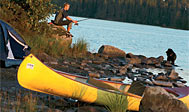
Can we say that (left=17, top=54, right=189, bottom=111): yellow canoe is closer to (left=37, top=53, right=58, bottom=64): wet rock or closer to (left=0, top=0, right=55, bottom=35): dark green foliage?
(left=37, top=53, right=58, bottom=64): wet rock

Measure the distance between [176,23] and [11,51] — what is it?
106 m

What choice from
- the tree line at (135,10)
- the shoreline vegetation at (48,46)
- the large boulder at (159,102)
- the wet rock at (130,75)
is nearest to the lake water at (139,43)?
the shoreline vegetation at (48,46)

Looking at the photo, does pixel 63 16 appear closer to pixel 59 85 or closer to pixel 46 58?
pixel 46 58

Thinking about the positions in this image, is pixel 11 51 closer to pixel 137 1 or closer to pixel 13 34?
pixel 13 34

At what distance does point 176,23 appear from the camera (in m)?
112

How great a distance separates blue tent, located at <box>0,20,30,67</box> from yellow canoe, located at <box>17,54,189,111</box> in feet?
10.2

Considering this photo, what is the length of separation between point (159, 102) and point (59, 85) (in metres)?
2.46

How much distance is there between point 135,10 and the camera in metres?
120

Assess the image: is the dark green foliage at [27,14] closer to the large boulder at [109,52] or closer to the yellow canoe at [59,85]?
the large boulder at [109,52]

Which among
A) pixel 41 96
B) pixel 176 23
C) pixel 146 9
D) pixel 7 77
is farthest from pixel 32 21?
pixel 146 9

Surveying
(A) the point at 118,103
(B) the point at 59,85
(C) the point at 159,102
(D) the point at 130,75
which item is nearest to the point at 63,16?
(D) the point at 130,75

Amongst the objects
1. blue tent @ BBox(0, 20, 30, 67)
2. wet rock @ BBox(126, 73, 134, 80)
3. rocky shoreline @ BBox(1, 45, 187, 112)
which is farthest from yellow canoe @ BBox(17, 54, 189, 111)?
wet rock @ BBox(126, 73, 134, 80)

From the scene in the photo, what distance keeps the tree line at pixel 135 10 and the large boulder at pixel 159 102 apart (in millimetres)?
106746

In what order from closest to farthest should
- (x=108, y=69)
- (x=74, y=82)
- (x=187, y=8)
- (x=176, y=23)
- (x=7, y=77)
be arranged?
(x=74, y=82) → (x=7, y=77) → (x=108, y=69) → (x=176, y=23) → (x=187, y=8)
